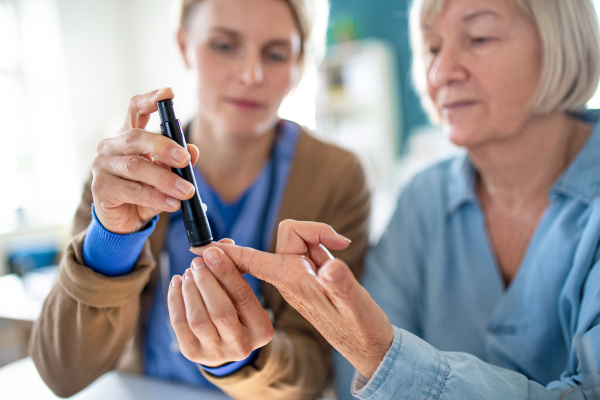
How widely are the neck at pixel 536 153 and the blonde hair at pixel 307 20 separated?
415mm

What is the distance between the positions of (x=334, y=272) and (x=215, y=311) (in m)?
0.16

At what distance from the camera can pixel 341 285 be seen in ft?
1.09

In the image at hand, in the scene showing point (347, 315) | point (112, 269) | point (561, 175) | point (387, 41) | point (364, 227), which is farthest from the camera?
point (387, 41)

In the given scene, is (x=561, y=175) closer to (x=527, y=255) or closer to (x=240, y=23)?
(x=527, y=255)

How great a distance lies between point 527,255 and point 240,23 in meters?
0.62

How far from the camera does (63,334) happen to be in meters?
0.56

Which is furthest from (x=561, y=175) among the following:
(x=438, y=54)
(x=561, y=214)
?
(x=438, y=54)

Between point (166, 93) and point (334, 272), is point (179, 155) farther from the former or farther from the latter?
point (334, 272)

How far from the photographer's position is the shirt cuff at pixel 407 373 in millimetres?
406

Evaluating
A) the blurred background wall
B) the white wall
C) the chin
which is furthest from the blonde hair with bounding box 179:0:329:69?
the white wall

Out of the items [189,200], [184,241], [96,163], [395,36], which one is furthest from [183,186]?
[395,36]

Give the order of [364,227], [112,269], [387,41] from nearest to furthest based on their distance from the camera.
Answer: [112,269] < [364,227] < [387,41]

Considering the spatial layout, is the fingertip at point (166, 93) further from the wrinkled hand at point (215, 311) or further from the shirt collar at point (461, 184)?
the shirt collar at point (461, 184)

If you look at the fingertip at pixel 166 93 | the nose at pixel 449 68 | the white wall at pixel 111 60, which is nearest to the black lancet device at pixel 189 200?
the fingertip at pixel 166 93
